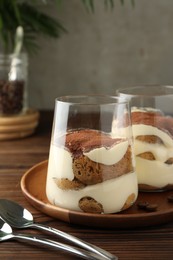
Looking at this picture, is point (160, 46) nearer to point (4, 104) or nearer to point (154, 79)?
point (154, 79)

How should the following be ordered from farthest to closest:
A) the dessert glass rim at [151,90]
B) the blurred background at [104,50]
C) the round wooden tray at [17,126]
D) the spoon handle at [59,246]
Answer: the blurred background at [104,50], the round wooden tray at [17,126], the dessert glass rim at [151,90], the spoon handle at [59,246]

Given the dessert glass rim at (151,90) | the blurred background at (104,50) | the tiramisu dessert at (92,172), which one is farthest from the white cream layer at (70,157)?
the blurred background at (104,50)

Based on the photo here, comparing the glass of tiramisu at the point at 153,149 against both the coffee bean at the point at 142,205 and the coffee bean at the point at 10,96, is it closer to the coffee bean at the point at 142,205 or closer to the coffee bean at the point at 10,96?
the coffee bean at the point at 142,205

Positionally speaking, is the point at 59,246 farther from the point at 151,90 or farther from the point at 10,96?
the point at 10,96

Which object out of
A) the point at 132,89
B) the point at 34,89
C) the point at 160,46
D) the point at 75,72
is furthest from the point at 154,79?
the point at 132,89

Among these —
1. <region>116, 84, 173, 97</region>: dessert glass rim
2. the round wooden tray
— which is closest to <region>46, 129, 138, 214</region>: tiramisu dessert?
<region>116, 84, 173, 97</region>: dessert glass rim

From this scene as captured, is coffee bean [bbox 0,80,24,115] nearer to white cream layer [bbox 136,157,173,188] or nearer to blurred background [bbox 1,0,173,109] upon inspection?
blurred background [bbox 1,0,173,109]
